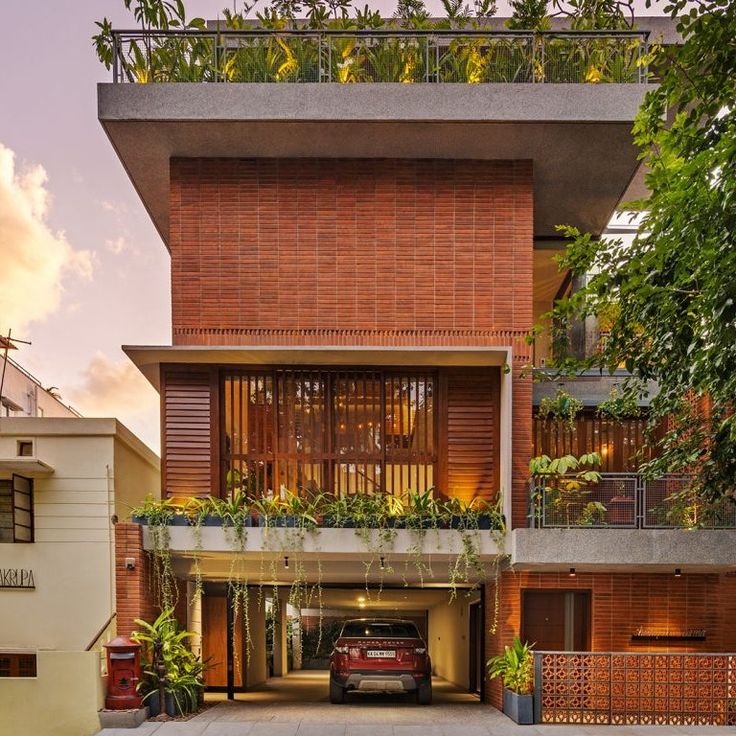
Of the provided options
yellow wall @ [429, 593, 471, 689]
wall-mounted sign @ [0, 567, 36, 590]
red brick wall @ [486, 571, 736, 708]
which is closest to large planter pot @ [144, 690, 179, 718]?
wall-mounted sign @ [0, 567, 36, 590]

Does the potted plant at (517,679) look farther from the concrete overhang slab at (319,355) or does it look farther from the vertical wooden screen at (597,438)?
the concrete overhang slab at (319,355)

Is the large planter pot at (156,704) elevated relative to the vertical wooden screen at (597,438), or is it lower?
lower

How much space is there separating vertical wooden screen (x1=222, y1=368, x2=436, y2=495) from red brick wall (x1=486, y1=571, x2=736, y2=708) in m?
2.70

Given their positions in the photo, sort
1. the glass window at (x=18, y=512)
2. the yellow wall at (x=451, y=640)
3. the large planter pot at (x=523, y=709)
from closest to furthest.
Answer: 1. the large planter pot at (x=523, y=709)
2. the glass window at (x=18, y=512)
3. the yellow wall at (x=451, y=640)

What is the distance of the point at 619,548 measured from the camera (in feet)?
31.5

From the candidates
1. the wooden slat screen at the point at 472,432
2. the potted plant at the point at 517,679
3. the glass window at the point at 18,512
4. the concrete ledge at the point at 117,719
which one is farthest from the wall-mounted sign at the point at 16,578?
Answer: the potted plant at the point at 517,679

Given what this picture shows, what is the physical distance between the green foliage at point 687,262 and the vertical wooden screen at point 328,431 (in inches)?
111

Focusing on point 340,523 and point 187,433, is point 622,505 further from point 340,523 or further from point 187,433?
point 187,433

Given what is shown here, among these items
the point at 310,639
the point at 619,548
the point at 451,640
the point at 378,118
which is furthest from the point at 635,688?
the point at 310,639

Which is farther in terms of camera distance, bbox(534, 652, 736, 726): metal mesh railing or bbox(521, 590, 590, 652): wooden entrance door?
bbox(521, 590, 590, 652): wooden entrance door

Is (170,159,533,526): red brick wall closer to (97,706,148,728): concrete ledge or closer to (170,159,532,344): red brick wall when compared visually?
(170,159,532,344): red brick wall

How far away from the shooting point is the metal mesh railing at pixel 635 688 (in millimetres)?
9500

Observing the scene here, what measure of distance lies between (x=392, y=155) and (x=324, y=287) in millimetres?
2353

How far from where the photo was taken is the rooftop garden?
35.1 ft
